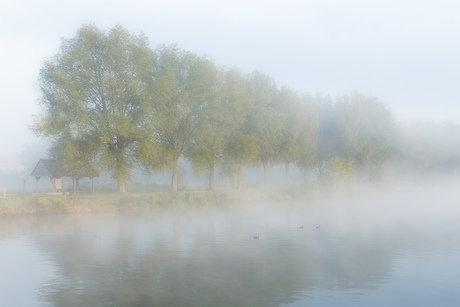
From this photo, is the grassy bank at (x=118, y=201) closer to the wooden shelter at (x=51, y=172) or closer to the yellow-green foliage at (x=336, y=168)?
the yellow-green foliage at (x=336, y=168)

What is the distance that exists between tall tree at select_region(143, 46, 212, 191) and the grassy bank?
18.5 ft

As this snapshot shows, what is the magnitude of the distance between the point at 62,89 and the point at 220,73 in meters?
21.9

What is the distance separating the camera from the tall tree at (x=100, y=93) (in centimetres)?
5272

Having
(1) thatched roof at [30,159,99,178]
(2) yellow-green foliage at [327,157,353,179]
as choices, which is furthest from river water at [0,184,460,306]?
(2) yellow-green foliage at [327,157,353,179]

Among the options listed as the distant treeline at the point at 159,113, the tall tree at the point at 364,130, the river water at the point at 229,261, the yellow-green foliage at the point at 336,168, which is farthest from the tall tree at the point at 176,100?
the tall tree at the point at 364,130

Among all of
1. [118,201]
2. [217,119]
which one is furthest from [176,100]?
[118,201]

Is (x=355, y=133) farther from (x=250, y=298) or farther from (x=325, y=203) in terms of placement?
(x=250, y=298)

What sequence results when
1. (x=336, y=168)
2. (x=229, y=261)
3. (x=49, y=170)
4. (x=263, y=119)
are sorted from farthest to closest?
1. (x=263, y=119)
2. (x=336, y=168)
3. (x=49, y=170)
4. (x=229, y=261)

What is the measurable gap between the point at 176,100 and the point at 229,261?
122 ft

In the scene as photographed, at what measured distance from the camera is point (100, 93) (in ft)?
181

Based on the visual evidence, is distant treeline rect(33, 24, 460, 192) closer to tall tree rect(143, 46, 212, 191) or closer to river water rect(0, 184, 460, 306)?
tall tree rect(143, 46, 212, 191)

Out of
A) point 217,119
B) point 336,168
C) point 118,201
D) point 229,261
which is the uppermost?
point 217,119

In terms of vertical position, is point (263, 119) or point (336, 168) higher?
point (263, 119)

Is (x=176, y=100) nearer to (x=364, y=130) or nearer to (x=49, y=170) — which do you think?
(x=49, y=170)
